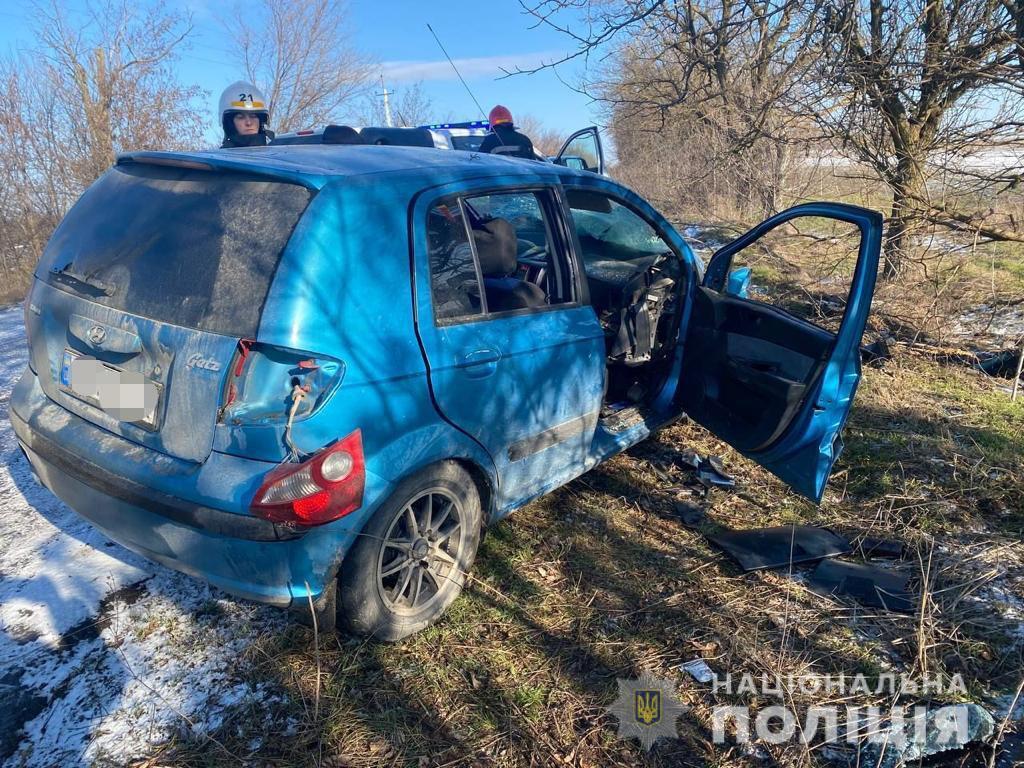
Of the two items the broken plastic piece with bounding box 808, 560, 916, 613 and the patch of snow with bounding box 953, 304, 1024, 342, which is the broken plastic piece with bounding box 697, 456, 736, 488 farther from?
the patch of snow with bounding box 953, 304, 1024, 342

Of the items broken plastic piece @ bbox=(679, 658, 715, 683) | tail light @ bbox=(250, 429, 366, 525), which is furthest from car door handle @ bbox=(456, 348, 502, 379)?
broken plastic piece @ bbox=(679, 658, 715, 683)

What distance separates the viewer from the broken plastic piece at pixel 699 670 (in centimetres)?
236

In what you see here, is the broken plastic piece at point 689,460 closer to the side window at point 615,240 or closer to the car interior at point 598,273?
the car interior at point 598,273

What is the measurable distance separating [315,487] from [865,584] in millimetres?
2439

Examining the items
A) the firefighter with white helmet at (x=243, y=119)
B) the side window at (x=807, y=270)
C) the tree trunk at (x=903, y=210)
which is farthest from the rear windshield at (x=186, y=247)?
the tree trunk at (x=903, y=210)

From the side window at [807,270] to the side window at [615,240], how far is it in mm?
1922

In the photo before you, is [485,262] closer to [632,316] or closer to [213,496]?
[632,316]

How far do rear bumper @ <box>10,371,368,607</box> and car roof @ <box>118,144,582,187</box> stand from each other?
1.03 m

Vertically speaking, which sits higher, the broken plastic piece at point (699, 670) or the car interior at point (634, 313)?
the car interior at point (634, 313)

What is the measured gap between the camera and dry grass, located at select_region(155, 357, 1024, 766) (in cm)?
209

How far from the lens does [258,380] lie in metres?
2.01

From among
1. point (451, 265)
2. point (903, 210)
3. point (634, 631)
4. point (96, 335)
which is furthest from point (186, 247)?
point (903, 210)

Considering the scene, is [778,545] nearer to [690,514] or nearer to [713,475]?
[690,514]

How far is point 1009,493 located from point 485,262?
10.3ft
